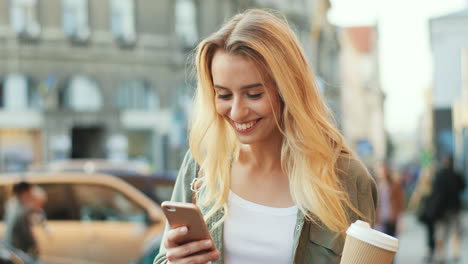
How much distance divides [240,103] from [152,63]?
113 feet

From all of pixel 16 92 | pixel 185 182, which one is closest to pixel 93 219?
pixel 185 182

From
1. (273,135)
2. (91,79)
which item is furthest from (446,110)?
(273,135)

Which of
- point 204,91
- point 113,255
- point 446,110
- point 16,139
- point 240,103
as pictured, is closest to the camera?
point 240,103

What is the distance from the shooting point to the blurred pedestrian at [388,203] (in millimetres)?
12352

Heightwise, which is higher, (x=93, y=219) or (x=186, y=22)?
(x=186, y=22)

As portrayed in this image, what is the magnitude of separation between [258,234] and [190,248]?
343 mm

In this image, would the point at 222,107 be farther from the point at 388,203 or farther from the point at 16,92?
the point at 16,92

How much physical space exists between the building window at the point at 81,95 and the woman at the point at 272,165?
31.5 metres

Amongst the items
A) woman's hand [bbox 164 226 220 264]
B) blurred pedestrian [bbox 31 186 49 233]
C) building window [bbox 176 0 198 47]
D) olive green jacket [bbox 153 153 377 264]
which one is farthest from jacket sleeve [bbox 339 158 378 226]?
building window [bbox 176 0 198 47]

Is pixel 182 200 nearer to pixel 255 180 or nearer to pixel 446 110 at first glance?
pixel 255 180

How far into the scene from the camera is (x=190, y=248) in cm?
244

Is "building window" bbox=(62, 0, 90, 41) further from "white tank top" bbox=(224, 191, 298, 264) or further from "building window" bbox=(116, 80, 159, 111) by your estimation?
"white tank top" bbox=(224, 191, 298, 264)

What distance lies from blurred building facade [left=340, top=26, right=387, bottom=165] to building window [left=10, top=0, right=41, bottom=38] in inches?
2075

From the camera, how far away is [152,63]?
36719 mm
